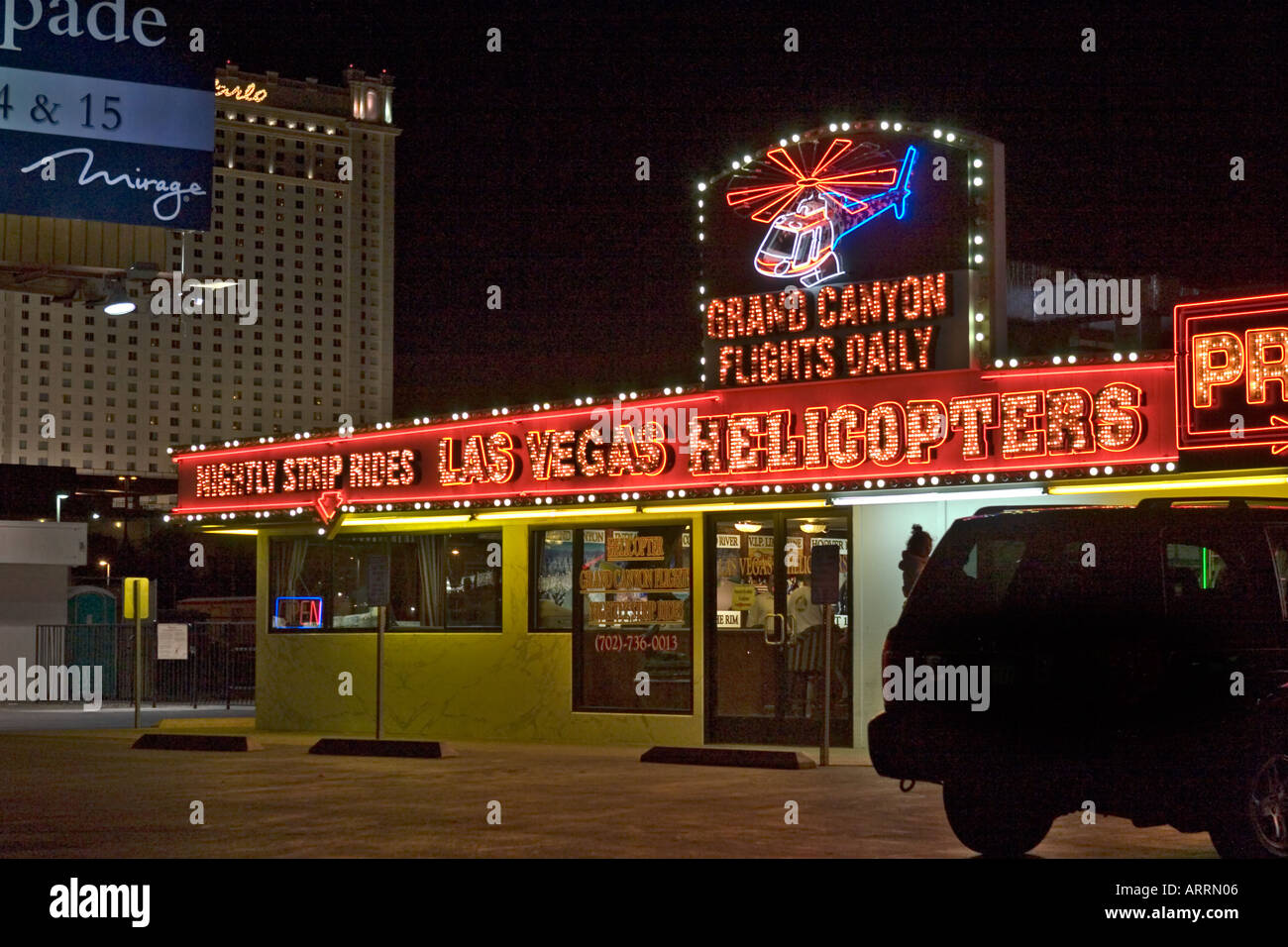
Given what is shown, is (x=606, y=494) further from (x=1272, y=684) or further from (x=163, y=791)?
(x=1272, y=684)

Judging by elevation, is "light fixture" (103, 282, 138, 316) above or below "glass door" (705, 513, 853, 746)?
above

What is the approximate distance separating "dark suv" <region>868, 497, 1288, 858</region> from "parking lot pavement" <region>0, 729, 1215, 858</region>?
1273mm

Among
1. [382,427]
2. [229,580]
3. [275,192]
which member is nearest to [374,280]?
[275,192]

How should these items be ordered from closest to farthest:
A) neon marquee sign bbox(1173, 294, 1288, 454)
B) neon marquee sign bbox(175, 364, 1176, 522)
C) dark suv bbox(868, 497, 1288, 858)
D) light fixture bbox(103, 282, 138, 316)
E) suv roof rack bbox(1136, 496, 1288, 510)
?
dark suv bbox(868, 497, 1288, 858), suv roof rack bbox(1136, 496, 1288, 510), light fixture bbox(103, 282, 138, 316), neon marquee sign bbox(1173, 294, 1288, 454), neon marquee sign bbox(175, 364, 1176, 522)

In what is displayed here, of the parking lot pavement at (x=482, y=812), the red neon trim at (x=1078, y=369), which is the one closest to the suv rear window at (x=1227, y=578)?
the parking lot pavement at (x=482, y=812)

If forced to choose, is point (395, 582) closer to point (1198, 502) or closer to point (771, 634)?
point (771, 634)

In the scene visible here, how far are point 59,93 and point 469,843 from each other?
6.60 metres

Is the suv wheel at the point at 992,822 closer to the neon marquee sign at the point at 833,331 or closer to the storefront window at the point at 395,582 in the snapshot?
the neon marquee sign at the point at 833,331

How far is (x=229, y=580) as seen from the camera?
121875 mm

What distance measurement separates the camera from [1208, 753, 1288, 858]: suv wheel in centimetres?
897

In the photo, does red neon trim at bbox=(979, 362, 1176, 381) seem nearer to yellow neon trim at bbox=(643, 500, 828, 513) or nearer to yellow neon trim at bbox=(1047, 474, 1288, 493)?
yellow neon trim at bbox=(1047, 474, 1288, 493)

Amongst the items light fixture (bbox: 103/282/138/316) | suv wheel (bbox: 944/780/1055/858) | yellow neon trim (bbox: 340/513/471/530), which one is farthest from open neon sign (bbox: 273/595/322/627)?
suv wheel (bbox: 944/780/1055/858)

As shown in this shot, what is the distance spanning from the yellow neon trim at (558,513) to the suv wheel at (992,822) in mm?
10944

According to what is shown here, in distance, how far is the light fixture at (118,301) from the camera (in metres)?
14.0
